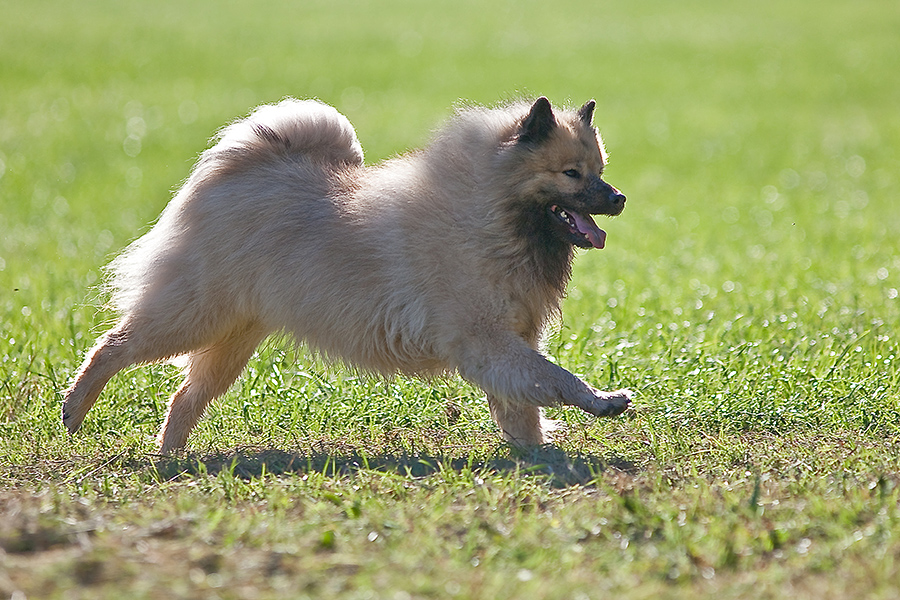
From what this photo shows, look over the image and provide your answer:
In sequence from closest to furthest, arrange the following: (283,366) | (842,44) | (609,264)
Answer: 1. (283,366)
2. (609,264)
3. (842,44)

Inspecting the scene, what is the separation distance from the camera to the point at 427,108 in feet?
67.4

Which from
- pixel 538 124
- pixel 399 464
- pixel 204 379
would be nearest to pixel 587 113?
pixel 538 124

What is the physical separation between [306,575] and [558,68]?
21734mm

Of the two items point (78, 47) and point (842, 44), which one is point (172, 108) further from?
point (842, 44)

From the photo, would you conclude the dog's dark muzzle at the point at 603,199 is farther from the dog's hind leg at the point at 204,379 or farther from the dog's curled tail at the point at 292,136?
the dog's hind leg at the point at 204,379

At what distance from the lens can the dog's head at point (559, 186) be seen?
5.27m

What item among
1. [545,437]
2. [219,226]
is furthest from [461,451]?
[219,226]

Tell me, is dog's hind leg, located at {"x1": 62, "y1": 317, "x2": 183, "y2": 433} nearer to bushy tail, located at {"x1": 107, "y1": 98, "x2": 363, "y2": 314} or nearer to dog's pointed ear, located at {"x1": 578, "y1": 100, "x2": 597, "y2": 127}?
bushy tail, located at {"x1": 107, "y1": 98, "x2": 363, "y2": 314}

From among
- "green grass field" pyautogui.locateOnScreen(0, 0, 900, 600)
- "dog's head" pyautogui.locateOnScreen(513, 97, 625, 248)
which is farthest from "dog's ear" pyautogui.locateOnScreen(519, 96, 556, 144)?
"green grass field" pyautogui.locateOnScreen(0, 0, 900, 600)

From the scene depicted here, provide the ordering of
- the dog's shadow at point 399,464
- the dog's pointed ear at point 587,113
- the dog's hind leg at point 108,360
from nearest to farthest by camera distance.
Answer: the dog's shadow at point 399,464 < the dog's pointed ear at point 587,113 < the dog's hind leg at point 108,360

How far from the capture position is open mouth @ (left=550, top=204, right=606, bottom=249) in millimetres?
5266

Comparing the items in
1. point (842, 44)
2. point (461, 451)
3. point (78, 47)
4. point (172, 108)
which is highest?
point (842, 44)

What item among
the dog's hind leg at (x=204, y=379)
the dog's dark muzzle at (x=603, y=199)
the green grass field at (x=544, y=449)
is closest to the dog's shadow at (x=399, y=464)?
the green grass field at (x=544, y=449)

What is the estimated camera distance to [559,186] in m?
5.29
